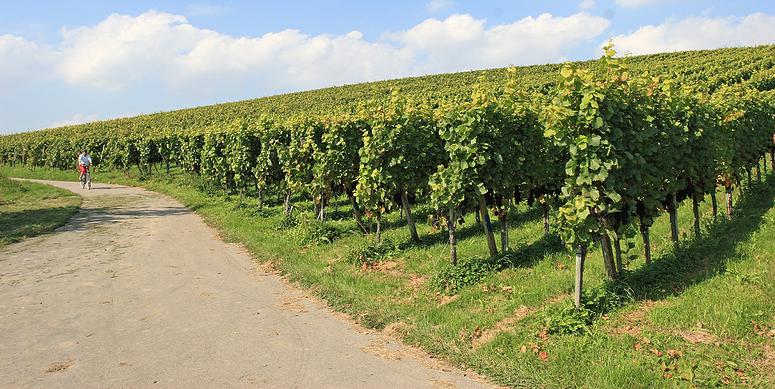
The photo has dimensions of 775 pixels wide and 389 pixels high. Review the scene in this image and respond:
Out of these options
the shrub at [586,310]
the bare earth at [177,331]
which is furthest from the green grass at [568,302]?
the bare earth at [177,331]

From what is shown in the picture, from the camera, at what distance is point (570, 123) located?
769cm

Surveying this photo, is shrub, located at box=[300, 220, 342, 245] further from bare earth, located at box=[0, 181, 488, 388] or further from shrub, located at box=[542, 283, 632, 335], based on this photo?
shrub, located at box=[542, 283, 632, 335]

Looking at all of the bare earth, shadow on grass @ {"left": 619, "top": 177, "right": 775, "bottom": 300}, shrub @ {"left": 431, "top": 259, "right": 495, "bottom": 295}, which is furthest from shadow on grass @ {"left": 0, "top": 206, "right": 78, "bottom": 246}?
shadow on grass @ {"left": 619, "top": 177, "right": 775, "bottom": 300}

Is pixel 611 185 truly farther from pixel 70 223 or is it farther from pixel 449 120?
pixel 70 223

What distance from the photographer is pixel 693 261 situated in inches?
347

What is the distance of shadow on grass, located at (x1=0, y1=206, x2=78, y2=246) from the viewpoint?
16.8m

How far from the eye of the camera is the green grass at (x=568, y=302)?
239 inches

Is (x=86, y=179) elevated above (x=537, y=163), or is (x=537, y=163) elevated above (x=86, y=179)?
(x=86, y=179)

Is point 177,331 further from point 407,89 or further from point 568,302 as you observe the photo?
point 407,89

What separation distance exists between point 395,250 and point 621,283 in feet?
17.6

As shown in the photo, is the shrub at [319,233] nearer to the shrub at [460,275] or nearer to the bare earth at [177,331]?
the bare earth at [177,331]

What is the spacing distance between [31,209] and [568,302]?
22.5 m

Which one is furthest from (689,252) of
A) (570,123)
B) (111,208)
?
(111,208)

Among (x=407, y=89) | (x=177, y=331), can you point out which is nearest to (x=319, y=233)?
(x=177, y=331)
